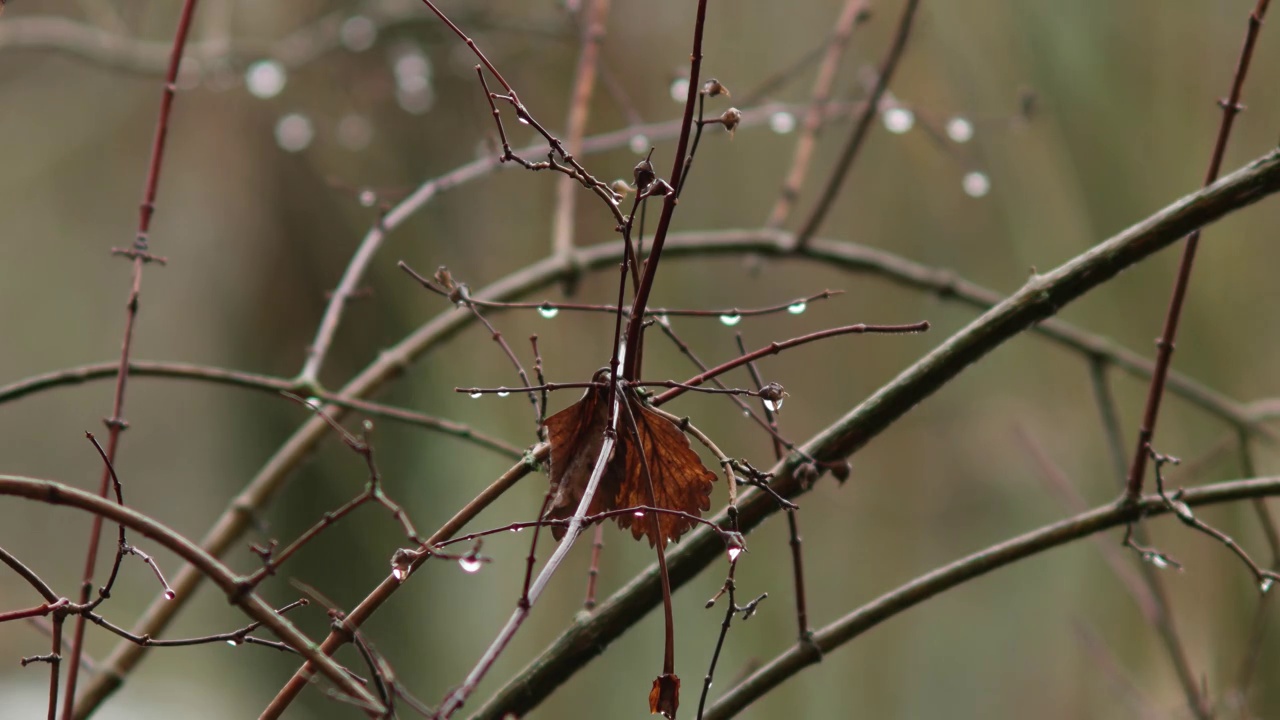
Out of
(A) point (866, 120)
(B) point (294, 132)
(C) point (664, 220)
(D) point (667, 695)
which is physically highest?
(B) point (294, 132)

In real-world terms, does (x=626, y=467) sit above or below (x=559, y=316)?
below

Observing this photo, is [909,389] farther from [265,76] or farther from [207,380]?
[265,76]

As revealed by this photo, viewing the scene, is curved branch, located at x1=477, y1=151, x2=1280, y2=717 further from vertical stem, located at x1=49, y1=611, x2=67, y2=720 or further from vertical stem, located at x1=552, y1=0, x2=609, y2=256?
vertical stem, located at x1=552, y1=0, x2=609, y2=256

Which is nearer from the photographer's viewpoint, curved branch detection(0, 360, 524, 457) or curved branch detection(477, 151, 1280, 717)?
curved branch detection(477, 151, 1280, 717)

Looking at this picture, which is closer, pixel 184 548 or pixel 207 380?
pixel 184 548

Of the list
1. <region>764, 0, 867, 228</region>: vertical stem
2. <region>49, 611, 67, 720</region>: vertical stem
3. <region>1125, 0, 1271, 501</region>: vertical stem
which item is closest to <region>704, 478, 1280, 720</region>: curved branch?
→ <region>1125, 0, 1271, 501</region>: vertical stem

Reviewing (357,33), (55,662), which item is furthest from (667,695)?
(357,33)

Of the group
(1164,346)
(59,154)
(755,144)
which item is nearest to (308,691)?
(59,154)

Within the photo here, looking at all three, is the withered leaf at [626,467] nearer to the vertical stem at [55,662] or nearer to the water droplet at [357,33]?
the vertical stem at [55,662]
